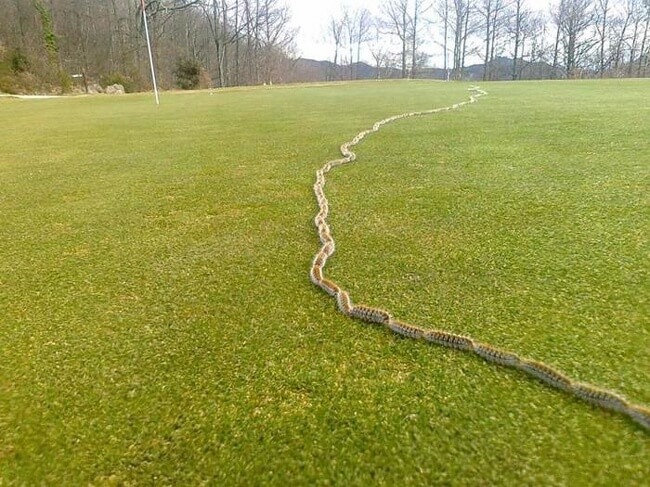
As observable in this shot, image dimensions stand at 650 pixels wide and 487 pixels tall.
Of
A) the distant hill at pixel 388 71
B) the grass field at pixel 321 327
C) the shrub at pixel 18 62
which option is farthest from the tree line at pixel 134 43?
the grass field at pixel 321 327

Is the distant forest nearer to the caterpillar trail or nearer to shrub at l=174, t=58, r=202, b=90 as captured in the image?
shrub at l=174, t=58, r=202, b=90

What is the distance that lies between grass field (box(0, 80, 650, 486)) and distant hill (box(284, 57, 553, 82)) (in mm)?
38174

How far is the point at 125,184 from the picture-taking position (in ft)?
10.1

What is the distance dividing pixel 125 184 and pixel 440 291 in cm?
253

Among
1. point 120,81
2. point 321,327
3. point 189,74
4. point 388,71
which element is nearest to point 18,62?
point 120,81

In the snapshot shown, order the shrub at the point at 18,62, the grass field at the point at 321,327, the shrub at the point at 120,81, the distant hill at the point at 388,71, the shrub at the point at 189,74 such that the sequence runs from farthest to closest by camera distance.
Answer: the distant hill at the point at 388,71 < the shrub at the point at 120,81 < the shrub at the point at 189,74 < the shrub at the point at 18,62 < the grass field at the point at 321,327

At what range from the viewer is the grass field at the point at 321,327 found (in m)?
0.89

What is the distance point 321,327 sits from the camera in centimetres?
133

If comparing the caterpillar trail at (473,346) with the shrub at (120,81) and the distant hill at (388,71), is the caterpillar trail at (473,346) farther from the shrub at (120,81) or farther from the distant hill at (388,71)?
the distant hill at (388,71)

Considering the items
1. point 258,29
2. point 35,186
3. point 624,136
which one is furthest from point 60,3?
point 624,136

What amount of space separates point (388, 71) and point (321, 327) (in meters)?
46.2

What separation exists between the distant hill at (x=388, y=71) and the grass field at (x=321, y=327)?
3817 centimetres

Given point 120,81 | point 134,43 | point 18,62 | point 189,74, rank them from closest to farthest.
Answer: point 18,62 < point 189,74 < point 120,81 < point 134,43

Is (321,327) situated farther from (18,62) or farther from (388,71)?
(388,71)
